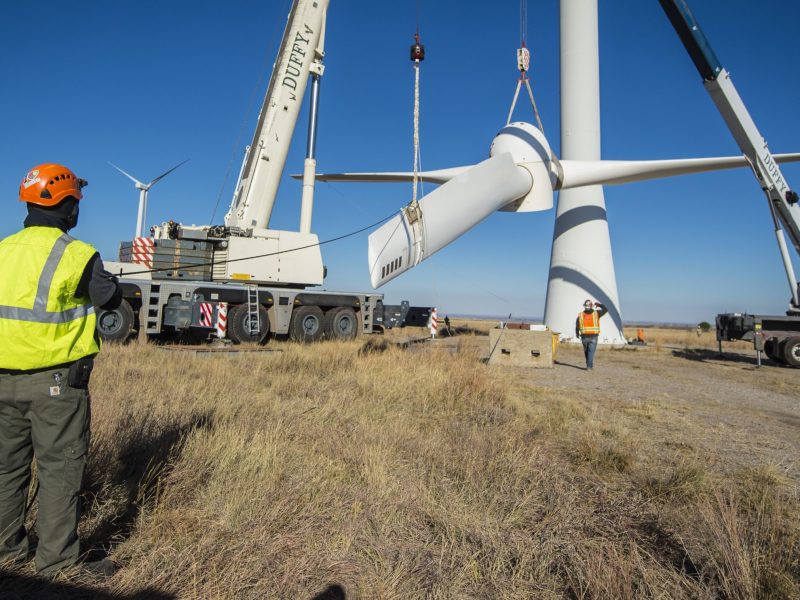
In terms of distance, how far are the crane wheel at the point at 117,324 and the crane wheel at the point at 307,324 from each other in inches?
148

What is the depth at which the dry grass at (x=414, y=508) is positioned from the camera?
230 centimetres

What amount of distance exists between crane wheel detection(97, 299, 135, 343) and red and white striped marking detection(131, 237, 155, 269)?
3.53 feet

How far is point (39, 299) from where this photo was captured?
2.16 metres

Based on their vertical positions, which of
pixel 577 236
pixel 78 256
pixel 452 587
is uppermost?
pixel 577 236

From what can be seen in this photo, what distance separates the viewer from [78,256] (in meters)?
2.27

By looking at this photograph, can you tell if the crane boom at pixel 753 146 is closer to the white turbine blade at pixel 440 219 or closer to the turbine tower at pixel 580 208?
the turbine tower at pixel 580 208

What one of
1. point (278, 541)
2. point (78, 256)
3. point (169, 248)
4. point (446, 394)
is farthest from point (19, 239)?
point (169, 248)

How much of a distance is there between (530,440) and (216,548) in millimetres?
2965

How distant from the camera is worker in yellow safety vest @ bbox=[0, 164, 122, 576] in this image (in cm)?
215

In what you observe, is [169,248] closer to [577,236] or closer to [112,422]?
[112,422]

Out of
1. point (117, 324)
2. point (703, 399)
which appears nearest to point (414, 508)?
point (703, 399)

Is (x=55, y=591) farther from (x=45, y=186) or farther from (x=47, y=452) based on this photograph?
(x=45, y=186)

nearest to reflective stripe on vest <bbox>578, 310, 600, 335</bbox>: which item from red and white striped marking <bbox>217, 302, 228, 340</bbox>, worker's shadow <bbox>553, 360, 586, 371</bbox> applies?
worker's shadow <bbox>553, 360, 586, 371</bbox>

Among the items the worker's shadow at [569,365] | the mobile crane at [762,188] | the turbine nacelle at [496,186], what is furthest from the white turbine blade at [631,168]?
the worker's shadow at [569,365]
